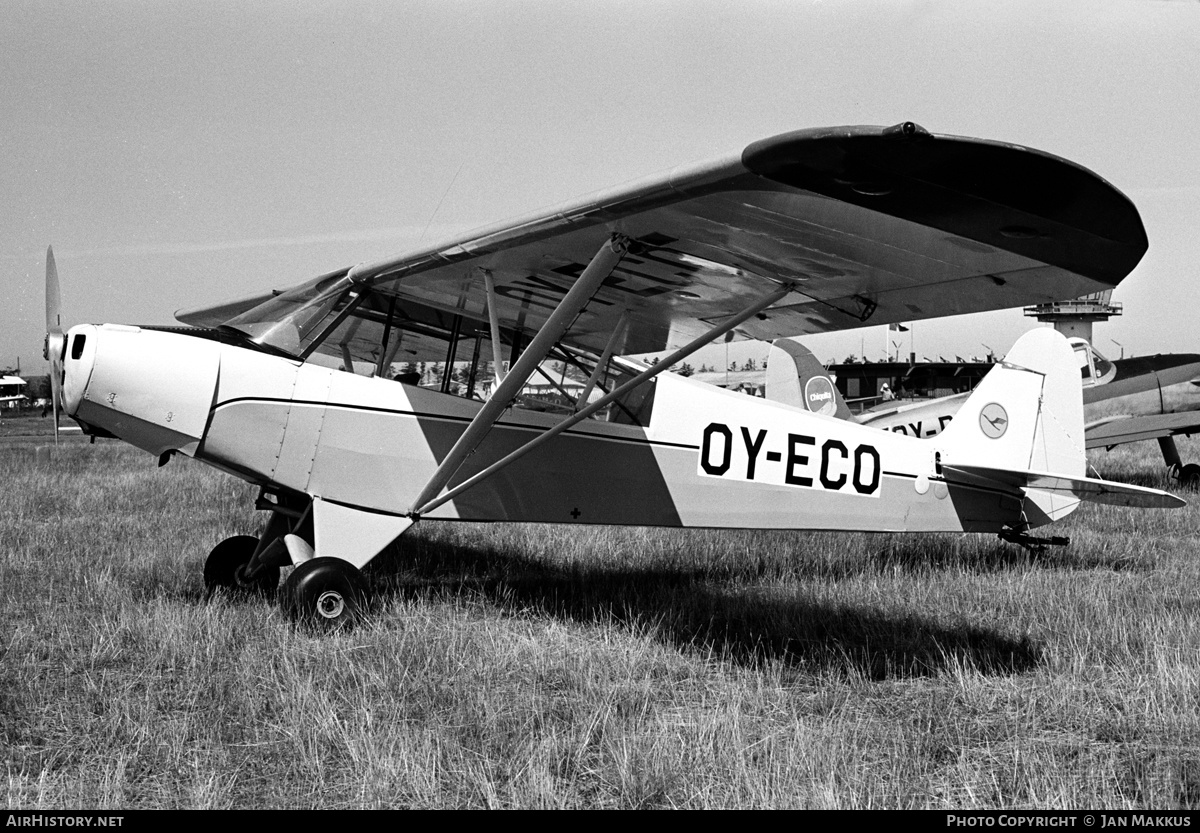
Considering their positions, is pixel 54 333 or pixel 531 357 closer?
pixel 531 357

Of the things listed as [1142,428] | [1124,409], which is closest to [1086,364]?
[1142,428]

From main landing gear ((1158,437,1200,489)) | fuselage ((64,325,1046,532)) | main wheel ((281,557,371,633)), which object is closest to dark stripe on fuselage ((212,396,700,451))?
fuselage ((64,325,1046,532))

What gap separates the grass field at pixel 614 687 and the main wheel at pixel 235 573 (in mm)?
163

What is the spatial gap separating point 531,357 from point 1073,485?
12.4 ft

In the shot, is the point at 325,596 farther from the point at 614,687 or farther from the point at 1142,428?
the point at 1142,428

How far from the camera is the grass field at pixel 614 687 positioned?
3115 millimetres

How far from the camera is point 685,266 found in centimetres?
500

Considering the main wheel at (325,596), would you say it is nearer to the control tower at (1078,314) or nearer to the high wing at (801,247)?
the high wing at (801,247)

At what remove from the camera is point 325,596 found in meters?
5.07

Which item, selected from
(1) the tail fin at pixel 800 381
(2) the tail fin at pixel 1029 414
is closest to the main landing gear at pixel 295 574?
(2) the tail fin at pixel 1029 414

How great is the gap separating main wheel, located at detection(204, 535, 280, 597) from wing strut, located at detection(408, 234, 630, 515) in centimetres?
137

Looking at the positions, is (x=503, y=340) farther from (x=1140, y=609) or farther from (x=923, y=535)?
(x=923, y=535)

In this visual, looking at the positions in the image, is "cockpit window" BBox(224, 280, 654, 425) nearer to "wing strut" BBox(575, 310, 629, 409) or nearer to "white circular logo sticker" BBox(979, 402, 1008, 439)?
"wing strut" BBox(575, 310, 629, 409)
